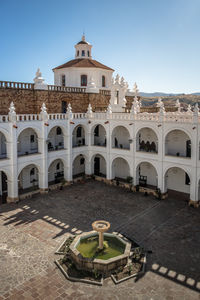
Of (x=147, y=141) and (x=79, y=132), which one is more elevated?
(x=79, y=132)

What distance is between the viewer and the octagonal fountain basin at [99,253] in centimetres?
1292

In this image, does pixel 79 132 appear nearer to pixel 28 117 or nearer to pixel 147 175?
pixel 28 117

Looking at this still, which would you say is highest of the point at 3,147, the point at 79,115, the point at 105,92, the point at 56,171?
the point at 105,92

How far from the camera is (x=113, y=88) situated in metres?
30.0

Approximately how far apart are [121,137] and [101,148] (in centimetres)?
284

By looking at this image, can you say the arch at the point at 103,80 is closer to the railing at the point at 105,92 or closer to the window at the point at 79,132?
the railing at the point at 105,92

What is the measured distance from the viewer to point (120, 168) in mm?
29859

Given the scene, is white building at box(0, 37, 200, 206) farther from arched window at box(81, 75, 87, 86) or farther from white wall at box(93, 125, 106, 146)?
arched window at box(81, 75, 87, 86)

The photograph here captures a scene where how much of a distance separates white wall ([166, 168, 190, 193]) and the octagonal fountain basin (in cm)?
1207

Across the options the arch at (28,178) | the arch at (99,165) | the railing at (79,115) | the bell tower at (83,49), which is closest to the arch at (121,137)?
the arch at (99,165)

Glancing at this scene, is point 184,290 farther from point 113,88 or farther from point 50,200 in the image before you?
point 113,88

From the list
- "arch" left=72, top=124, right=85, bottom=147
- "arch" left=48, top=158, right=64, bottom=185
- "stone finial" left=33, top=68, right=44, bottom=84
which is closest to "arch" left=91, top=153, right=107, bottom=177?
"arch" left=72, top=124, right=85, bottom=147

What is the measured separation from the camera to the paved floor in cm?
1167

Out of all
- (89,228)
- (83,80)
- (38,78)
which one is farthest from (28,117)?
(89,228)
